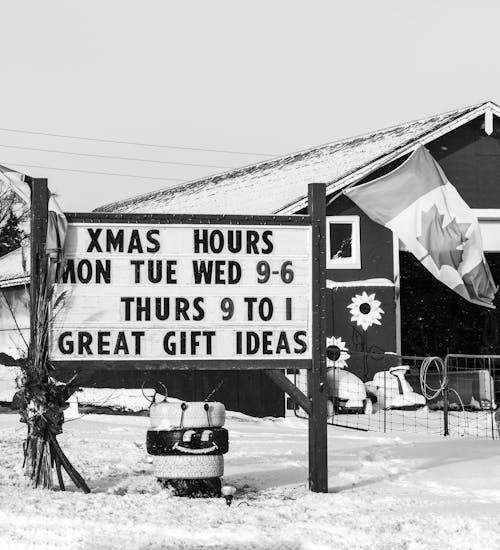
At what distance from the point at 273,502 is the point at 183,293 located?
7.60 ft

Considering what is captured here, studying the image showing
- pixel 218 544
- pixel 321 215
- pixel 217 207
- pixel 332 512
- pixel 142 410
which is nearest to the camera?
pixel 218 544

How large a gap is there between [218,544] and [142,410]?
37.6ft

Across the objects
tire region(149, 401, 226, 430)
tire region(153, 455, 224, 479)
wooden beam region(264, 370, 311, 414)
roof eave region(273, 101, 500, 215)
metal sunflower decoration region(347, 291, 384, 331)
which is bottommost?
tire region(153, 455, 224, 479)

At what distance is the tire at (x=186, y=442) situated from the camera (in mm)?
9930

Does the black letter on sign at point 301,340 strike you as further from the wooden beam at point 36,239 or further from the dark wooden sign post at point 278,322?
the wooden beam at point 36,239

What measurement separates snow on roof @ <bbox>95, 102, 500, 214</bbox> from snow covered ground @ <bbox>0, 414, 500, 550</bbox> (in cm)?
1187

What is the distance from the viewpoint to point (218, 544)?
747 centimetres

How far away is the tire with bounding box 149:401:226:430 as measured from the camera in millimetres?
9992

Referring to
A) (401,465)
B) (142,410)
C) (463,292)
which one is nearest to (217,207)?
(463,292)

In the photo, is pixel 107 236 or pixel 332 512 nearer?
pixel 332 512

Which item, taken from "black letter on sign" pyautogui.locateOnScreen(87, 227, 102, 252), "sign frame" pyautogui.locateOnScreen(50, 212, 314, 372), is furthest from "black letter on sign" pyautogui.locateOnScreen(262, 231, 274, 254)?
"black letter on sign" pyautogui.locateOnScreen(87, 227, 102, 252)

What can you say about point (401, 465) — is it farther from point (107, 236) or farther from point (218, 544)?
point (218, 544)

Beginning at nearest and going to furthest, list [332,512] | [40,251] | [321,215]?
[332,512], [40,251], [321,215]

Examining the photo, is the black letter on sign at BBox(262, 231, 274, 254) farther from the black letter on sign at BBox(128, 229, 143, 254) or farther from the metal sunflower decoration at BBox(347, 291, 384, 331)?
the metal sunflower decoration at BBox(347, 291, 384, 331)
